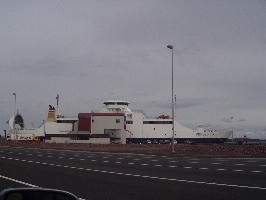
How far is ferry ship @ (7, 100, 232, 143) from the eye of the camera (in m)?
71.0

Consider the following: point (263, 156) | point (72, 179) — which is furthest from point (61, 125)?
point (72, 179)

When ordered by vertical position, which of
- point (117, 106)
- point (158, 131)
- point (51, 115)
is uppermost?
point (117, 106)

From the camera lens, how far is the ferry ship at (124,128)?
7100 centimetres

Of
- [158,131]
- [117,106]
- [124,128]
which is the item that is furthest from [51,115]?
[158,131]

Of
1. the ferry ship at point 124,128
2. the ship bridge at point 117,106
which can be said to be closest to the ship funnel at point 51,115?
the ferry ship at point 124,128

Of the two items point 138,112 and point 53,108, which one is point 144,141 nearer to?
point 138,112

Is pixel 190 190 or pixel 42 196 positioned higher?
pixel 42 196

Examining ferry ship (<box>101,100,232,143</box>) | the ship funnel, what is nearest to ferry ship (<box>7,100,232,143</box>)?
ferry ship (<box>101,100,232,143</box>)

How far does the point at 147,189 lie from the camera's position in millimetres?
11312

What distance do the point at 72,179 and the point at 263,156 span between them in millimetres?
20542

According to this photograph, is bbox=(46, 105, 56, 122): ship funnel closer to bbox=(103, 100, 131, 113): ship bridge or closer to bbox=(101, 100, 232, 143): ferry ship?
bbox=(103, 100, 131, 113): ship bridge

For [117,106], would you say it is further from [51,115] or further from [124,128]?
[51,115]

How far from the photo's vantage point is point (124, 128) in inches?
2778

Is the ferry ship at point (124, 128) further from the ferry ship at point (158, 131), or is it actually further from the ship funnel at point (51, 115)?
the ship funnel at point (51, 115)
